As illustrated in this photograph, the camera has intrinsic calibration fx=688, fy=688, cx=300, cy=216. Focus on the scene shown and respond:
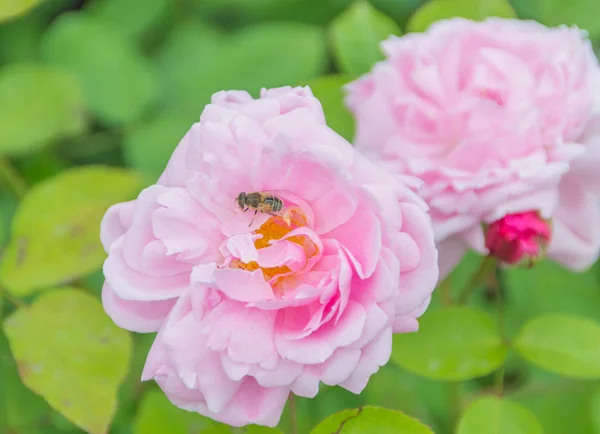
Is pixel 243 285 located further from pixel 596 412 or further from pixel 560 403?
pixel 560 403

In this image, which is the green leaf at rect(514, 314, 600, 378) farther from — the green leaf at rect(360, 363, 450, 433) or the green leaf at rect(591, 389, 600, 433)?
the green leaf at rect(360, 363, 450, 433)

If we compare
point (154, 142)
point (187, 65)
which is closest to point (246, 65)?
point (187, 65)

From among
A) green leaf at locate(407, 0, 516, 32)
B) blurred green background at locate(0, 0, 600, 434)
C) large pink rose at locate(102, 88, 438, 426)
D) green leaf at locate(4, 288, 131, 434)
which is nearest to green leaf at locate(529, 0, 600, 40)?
blurred green background at locate(0, 0, 600, 434)

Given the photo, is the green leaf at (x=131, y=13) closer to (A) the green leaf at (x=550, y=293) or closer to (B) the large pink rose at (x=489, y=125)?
(B) the large pink rose at (x=489, y=125)

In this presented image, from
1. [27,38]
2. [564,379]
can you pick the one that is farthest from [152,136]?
[564,379]

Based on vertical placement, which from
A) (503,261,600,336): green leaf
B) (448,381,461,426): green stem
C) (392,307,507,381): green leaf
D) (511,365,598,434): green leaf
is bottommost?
(511,365,598,434): green leaf
